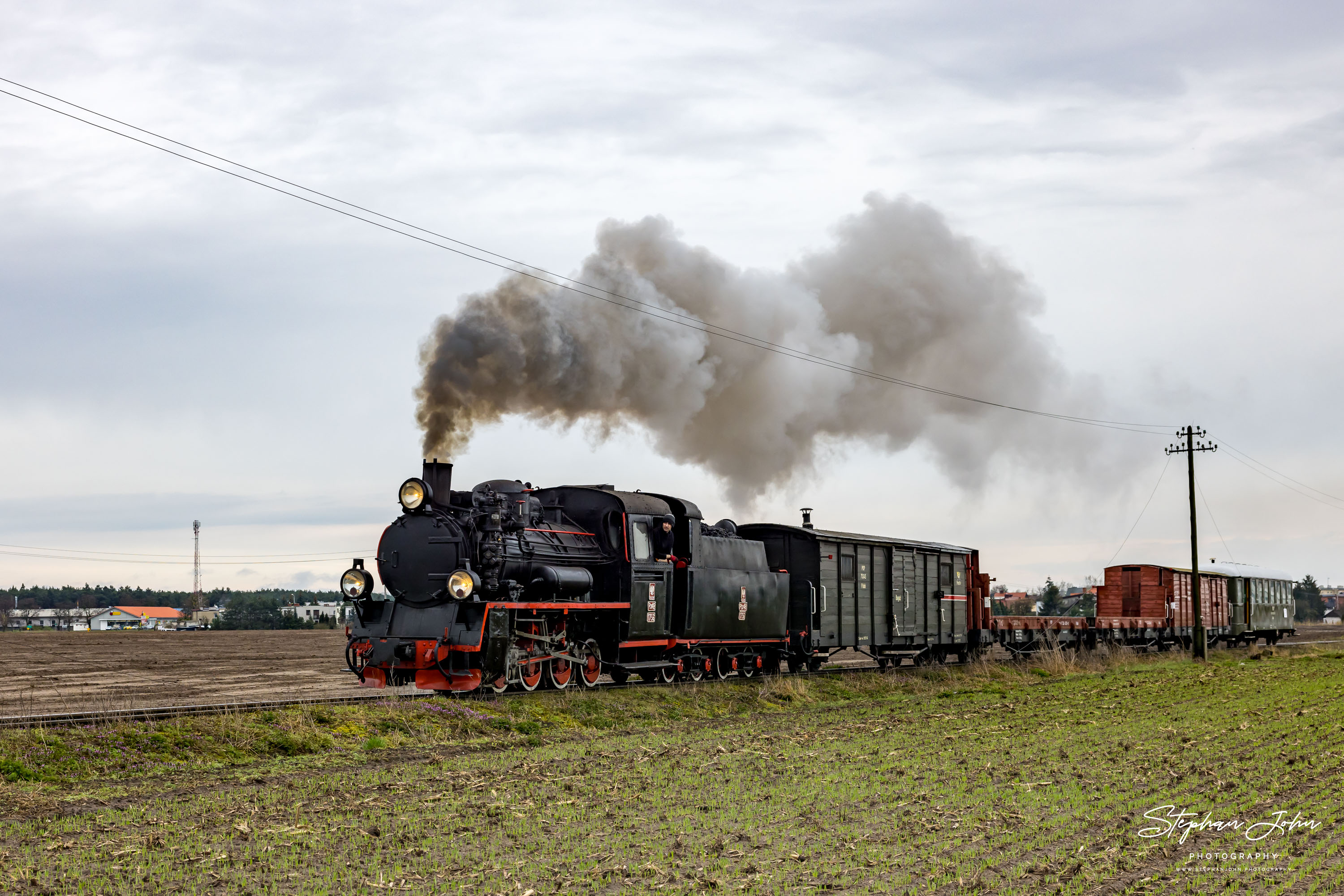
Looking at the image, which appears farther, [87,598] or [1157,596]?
[87,598]

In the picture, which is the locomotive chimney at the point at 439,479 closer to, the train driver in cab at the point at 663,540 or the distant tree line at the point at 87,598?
the train driver in cab at the point at 663,540

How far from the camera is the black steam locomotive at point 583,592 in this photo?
18047mm

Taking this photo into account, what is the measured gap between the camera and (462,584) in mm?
17469

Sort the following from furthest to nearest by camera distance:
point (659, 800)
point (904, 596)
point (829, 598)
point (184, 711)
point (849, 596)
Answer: point (904, 596) → point (849, 596) → point (829, 598) → point (184, 711) → point (659, 800)

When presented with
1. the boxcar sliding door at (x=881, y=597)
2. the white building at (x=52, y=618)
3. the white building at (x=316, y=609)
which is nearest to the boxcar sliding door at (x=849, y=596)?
the boxcar sliding door at (x=881, y=597)

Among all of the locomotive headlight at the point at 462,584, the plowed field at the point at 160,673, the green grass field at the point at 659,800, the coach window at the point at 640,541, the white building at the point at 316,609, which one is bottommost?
the white building at the point at 316,609

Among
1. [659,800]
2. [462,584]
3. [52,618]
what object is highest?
[462,584]

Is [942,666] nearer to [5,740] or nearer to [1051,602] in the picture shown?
[5,740]

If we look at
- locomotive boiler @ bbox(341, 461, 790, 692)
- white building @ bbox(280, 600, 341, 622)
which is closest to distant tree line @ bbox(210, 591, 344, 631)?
white building @ bbox(280, 600, 341, 622)

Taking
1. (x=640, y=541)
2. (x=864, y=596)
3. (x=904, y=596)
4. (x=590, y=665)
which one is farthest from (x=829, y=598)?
(x=590, y=665)

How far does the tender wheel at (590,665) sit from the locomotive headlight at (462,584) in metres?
3.26

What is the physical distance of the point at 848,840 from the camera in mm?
9078

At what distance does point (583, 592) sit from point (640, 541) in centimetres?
162

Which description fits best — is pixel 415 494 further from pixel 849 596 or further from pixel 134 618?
pixel 134 618
